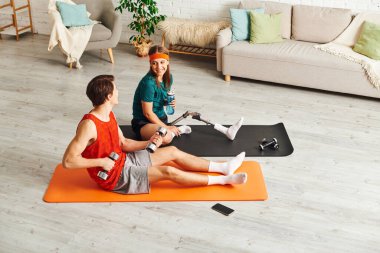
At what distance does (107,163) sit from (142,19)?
3.11m

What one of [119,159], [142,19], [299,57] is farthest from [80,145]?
[142,19]

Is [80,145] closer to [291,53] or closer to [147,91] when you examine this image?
[147,91]

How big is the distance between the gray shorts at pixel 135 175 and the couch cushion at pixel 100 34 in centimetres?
254

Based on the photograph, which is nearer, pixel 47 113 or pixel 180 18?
pixel 47 113

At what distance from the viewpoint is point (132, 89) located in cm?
503

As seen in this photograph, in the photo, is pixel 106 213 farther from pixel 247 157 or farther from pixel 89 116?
pixel 247 157

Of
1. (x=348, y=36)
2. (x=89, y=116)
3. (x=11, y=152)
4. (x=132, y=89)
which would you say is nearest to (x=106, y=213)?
(x=89, y=116)

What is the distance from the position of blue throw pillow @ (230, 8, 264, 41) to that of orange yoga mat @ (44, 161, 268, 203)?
223 cm

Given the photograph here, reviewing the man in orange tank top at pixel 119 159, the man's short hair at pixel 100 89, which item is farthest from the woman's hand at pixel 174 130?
the man's short hair at pixel 100 89

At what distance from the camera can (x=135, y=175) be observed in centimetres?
321

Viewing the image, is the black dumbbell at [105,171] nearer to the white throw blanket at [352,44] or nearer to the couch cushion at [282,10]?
the white throw blanket at [352,44]

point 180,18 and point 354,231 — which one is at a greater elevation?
point 180,18

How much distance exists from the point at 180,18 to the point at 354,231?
3693 mm

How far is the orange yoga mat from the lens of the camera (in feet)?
10.7
